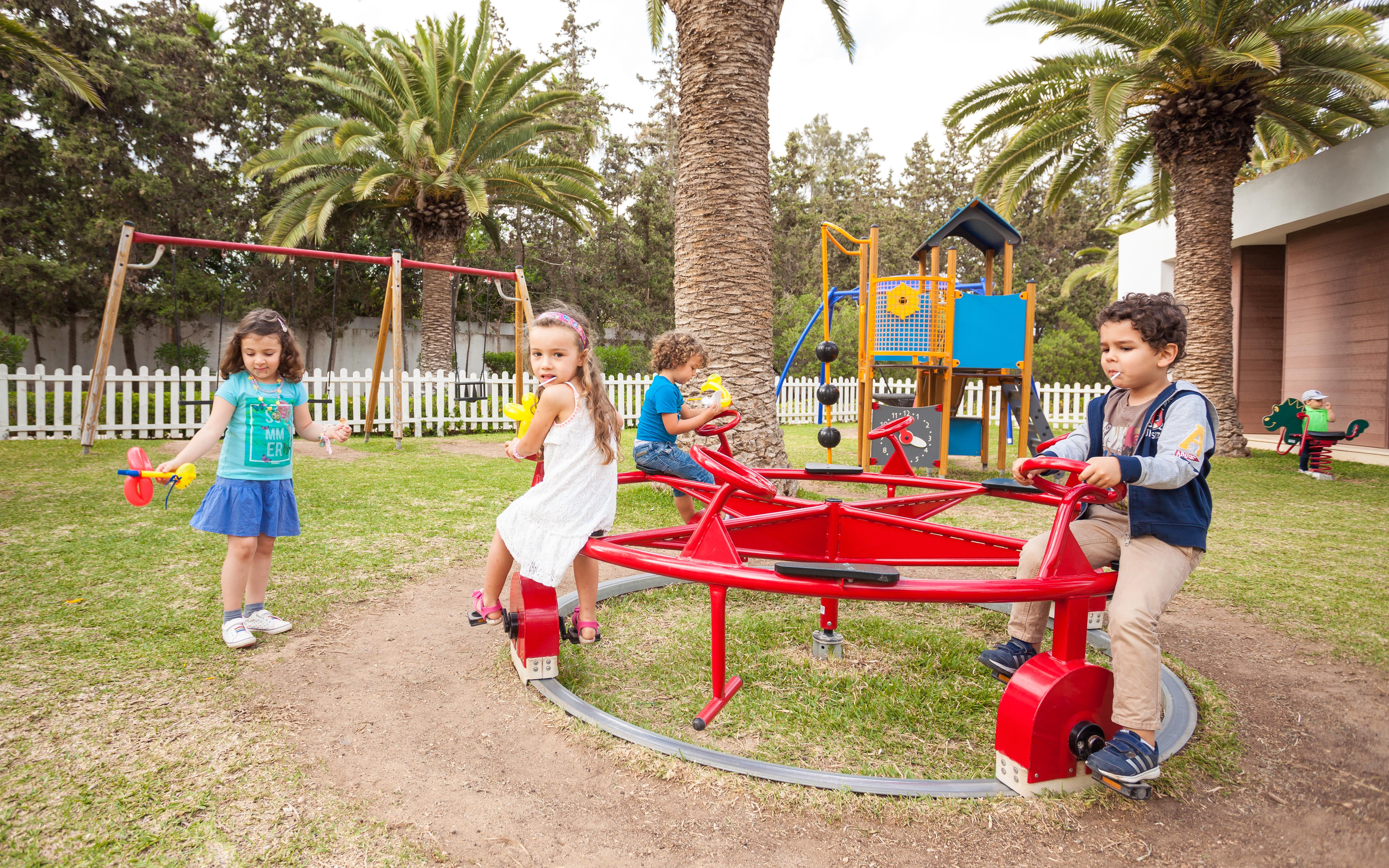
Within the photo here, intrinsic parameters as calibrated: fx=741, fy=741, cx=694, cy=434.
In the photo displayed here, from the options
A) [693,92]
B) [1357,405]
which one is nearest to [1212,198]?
[1357,405]

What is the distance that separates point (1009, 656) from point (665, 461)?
214cm

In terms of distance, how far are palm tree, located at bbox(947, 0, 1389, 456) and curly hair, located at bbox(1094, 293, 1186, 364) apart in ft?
30.6

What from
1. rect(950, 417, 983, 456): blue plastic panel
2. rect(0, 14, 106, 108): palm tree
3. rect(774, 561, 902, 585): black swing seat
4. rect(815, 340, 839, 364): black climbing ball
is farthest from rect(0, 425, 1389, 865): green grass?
rect(0, 14, 106, 108): palm tree

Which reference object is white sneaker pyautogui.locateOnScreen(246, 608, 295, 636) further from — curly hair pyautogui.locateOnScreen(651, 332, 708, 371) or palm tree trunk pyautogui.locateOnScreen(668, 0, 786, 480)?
palm tree trunk pyautogui.locateOnScreen(668, 0, 786, 480)

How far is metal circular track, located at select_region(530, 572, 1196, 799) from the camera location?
6.75ft

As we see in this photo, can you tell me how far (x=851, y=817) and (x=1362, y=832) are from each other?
136cm

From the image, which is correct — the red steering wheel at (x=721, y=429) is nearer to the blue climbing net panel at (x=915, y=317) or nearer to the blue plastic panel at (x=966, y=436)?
the blue climbing net panel at (x=915, y=317)

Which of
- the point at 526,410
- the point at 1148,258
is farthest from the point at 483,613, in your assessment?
the point at 1148,258

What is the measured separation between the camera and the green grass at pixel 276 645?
6.34ft

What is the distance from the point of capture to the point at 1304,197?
476 inches

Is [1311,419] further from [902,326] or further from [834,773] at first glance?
[834,773]

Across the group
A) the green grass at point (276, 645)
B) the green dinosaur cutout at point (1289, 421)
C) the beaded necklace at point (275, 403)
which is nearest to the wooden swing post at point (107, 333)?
the green grass at point (276, 645)

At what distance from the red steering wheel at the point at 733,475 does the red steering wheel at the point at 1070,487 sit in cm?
81

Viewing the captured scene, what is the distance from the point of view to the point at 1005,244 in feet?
31.3
